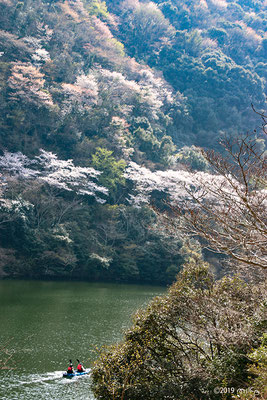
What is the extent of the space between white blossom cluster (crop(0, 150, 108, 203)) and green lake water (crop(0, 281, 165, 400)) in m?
6.25

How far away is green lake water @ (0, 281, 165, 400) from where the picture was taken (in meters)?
8.77

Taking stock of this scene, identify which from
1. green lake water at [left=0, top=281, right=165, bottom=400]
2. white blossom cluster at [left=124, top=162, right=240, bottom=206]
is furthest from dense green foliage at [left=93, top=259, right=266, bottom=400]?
white blossom cluster at [left=124, top=162, right=240, bottom=206]

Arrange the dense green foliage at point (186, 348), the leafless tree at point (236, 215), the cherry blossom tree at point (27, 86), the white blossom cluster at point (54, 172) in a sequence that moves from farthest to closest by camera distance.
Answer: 1. the cherry blossom tree at point (27, 86)
2. the white blossom cluster at point (54, 172)
3. the dense green foliage at point (186, 348)
4. the leafless tree at point (236, 215)

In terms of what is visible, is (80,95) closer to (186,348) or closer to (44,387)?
(44,387)

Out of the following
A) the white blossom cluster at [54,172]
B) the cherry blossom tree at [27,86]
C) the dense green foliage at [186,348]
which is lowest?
the dense green foliage at [186,348]

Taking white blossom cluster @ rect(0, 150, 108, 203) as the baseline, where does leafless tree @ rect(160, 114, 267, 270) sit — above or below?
below

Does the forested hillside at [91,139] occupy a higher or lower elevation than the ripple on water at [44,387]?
higher

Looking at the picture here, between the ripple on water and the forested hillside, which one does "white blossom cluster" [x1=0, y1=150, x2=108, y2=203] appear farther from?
the ripple on water

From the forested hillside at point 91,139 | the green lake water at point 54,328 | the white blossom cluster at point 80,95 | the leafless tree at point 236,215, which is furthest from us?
the white blossom cluster at point 80,95

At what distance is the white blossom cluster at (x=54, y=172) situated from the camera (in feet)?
76.5

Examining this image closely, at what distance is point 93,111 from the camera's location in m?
28.0

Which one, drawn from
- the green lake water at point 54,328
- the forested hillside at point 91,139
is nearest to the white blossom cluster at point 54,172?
the forested hillside at point 91,139

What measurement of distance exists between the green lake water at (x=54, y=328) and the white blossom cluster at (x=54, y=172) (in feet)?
20.5

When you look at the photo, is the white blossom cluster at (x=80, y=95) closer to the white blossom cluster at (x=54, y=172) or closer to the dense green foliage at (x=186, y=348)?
the white blossom cluster at (x=54, y=172)
